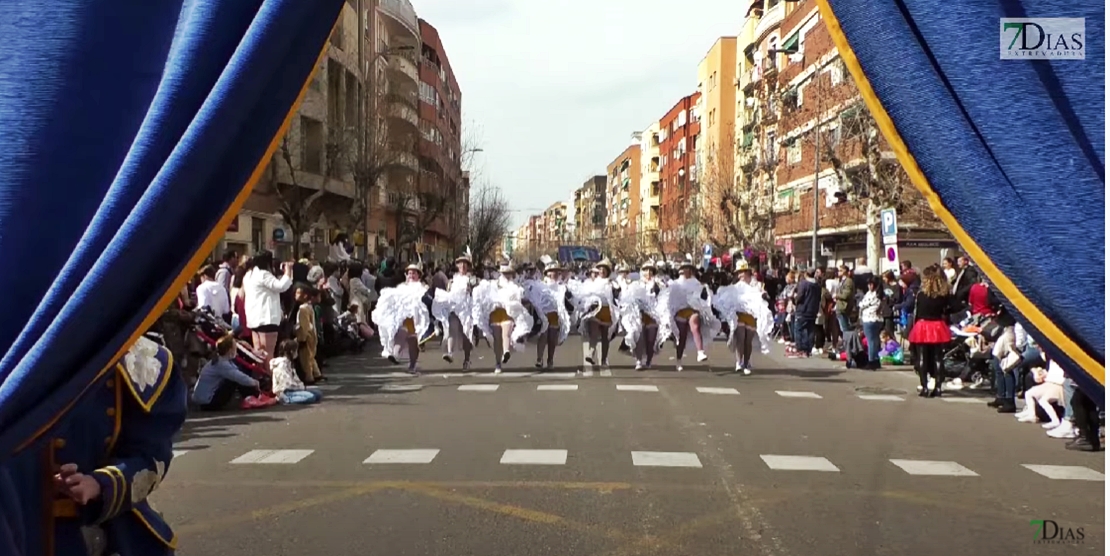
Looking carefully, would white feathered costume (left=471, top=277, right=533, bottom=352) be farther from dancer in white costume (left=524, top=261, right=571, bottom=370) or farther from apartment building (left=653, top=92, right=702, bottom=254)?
apartment building (left=653, top=92, right=702, bottom=254)

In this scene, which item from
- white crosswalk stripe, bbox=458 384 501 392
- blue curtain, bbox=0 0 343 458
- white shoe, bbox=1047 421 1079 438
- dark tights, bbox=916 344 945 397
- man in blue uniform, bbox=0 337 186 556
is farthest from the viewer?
dark tights, bbox=916 344 945 397

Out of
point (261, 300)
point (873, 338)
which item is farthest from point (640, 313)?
point (261, 300)

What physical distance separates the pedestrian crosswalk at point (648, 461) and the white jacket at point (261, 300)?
→ 4.83 metres

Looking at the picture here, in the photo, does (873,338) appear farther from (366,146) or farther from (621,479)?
(366,146)

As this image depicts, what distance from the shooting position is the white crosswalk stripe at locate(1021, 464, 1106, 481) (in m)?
7.90

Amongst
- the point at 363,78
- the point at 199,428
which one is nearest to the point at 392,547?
the point at 199,428

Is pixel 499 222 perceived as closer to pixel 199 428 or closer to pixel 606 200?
pixel 199 428

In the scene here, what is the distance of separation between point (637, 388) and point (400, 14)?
3448 centimetres

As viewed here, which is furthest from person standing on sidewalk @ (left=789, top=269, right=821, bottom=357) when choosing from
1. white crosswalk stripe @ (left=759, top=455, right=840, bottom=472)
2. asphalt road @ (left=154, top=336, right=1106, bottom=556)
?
white crosswalk stripe @ (left=759, top=455, right=840, bottom=472)

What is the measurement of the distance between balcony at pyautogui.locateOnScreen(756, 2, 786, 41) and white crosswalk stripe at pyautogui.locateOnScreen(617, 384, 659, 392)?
37740 millimetres

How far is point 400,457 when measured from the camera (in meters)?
8.21

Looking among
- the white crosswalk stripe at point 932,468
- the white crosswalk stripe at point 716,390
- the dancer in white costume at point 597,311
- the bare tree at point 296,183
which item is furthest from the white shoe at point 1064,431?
the bare tree at point 296,183

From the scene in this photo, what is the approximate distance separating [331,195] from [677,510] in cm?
3319

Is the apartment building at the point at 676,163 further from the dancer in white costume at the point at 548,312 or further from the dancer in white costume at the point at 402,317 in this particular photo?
the dancer in white costume at the point at 402,317
